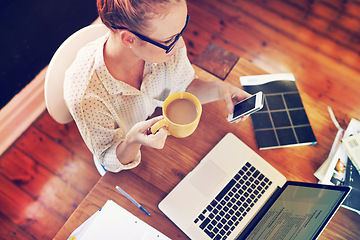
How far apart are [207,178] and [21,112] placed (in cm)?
158

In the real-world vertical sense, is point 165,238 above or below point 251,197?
below

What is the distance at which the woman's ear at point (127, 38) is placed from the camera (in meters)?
0.84

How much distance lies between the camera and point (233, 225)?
96 cm

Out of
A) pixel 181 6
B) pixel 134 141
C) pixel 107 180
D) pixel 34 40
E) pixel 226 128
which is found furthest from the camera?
pixel 34 40

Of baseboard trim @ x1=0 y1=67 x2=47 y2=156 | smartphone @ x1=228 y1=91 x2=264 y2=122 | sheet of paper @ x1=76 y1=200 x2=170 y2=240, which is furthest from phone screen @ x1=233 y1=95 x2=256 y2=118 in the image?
baseboard trim @ x1=0 y1=67 x2=47 y2=156

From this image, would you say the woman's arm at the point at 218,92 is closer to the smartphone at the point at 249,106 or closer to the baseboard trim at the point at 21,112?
the smartphone at the point at 249,106

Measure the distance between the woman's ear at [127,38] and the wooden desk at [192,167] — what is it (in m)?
0.40

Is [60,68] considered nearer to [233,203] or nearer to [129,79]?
[129,79]

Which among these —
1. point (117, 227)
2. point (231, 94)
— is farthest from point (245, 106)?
point (117, 227)

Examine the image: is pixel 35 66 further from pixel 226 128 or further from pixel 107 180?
pixel 226 128

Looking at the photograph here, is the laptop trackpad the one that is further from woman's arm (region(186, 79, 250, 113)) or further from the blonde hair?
the blonde hair

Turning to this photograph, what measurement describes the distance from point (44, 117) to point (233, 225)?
164 cm

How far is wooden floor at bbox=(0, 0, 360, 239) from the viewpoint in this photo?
1.77m

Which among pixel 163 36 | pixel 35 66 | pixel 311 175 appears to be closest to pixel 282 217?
pixel 311 175
